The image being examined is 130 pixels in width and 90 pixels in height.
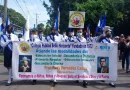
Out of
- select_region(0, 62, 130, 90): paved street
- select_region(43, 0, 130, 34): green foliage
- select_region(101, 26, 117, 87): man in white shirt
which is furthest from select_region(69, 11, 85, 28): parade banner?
select_region(43, 0, 130, 34): green foliage

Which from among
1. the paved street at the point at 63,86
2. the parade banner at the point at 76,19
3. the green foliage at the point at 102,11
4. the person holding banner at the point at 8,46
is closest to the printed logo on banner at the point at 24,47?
the person holding banner at the point at 8,46

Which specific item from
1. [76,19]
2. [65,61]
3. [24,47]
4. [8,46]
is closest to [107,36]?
[65,61]

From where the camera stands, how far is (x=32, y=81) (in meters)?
13.5

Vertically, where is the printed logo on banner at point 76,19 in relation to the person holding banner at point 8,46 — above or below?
above

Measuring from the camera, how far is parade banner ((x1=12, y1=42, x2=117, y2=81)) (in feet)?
42.3

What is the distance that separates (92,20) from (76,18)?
2011cm

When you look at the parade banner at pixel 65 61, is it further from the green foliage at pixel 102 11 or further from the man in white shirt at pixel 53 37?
the green foliage at pixel 102 11

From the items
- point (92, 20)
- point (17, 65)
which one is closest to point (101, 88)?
point (17, 65)

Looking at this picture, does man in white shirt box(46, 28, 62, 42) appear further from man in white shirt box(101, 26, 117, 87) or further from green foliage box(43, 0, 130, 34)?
green foliage box(43, 0, 130, 34)

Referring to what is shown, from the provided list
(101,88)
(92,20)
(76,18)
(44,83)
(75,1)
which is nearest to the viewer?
(101,88)

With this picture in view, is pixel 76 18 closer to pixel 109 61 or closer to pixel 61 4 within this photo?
pixel 109 61

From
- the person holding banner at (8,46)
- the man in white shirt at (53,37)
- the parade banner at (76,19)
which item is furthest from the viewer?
the parade banner at (76,19)

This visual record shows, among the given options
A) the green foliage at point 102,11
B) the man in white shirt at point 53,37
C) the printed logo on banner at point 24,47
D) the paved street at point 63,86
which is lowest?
the paved street at point 63,86

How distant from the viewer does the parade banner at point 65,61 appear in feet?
42.3
